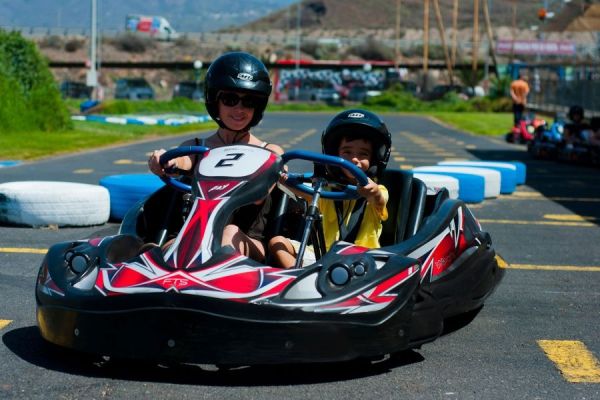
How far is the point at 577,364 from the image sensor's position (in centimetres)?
480

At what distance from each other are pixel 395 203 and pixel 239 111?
876 mm

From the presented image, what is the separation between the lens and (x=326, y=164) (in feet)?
16.1

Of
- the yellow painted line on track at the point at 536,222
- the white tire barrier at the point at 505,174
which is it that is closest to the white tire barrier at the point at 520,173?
the white tire barrier at the point at 505,174

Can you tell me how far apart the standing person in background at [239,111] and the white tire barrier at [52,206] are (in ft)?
10.5

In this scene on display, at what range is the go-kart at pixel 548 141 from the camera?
1994 centimetres

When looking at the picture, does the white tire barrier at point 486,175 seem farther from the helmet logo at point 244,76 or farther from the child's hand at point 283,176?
the child's hand at point 283,176

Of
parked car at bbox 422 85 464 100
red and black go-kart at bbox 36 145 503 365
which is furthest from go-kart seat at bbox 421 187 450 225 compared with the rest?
parked car at bbox 422 85 464 100

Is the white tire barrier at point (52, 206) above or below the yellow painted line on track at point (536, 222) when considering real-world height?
above

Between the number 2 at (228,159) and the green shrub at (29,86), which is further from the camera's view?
the green shrub at (29,86)

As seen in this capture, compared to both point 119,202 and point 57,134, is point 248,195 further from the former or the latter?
point 57,134

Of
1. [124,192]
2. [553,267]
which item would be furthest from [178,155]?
[124,192]

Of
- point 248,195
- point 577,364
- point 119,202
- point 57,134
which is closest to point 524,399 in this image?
point 577,364

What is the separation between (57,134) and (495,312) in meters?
17.5

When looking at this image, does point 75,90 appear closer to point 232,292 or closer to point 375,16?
point 232,292
